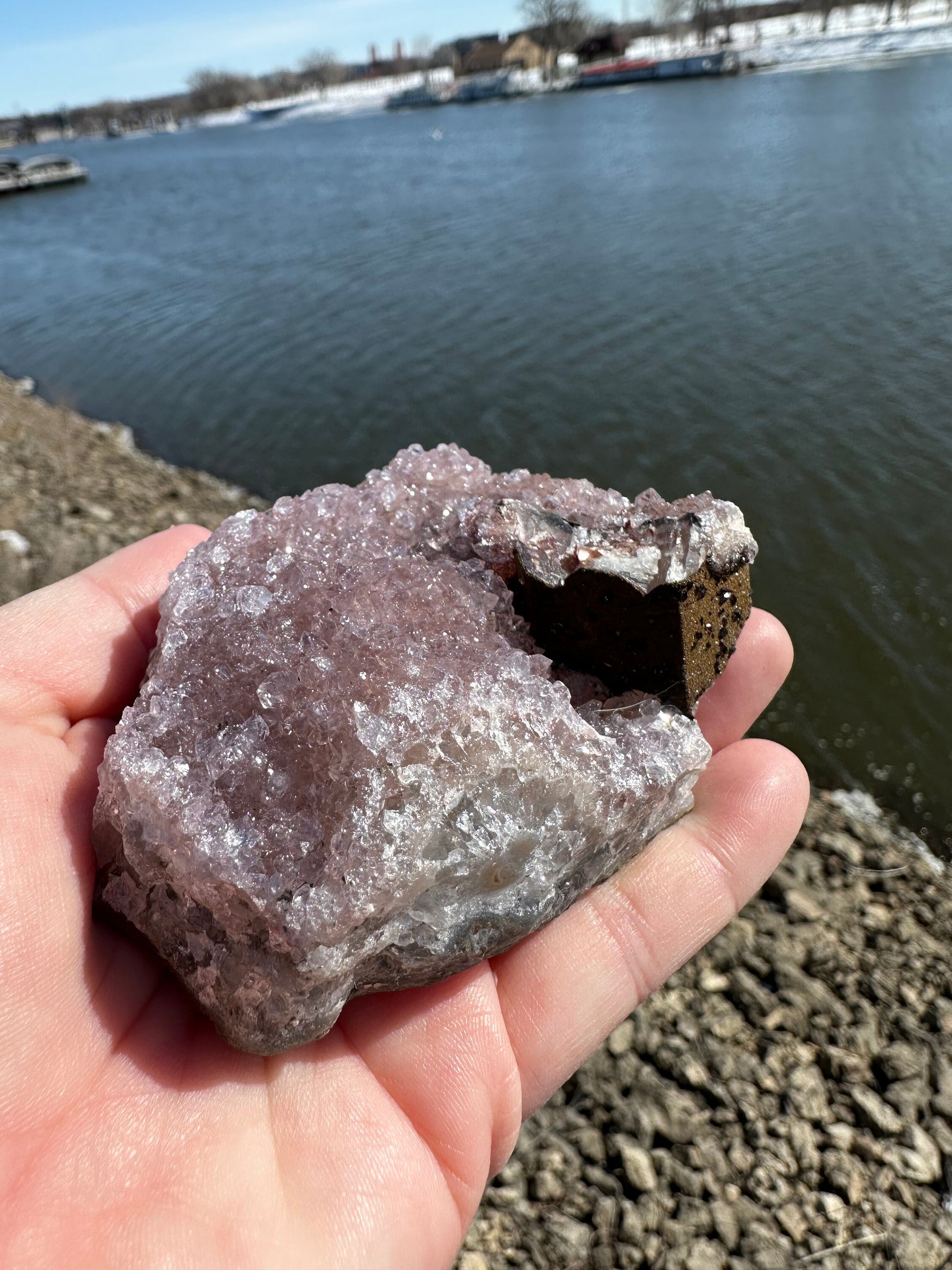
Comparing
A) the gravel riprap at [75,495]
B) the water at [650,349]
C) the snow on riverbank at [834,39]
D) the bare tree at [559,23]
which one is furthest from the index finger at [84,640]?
the bare tree at [559,23]

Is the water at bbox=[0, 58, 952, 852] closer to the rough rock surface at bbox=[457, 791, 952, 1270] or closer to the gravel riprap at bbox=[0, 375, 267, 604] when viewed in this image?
the gravel riprap at bbox=[0, 375, 267, 604]

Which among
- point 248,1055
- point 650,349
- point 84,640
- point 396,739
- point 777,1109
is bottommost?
point 777,1109

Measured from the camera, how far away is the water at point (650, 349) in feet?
21.5

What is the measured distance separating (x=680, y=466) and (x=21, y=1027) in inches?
290

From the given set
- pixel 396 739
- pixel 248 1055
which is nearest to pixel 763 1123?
pixel 248 1055

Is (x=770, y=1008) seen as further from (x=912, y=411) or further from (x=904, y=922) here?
(x=912, y=411)

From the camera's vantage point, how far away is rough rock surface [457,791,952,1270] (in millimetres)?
3119

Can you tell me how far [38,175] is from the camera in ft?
137

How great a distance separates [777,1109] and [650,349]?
8.77 m

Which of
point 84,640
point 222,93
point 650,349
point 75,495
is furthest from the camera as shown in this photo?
point 222,93

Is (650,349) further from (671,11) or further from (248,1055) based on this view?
(671,11)

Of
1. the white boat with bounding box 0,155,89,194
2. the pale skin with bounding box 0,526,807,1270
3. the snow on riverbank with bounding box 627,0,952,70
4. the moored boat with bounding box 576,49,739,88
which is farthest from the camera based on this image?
the moored boat with bounding box 576,49,739,88

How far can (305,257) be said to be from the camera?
17.2m

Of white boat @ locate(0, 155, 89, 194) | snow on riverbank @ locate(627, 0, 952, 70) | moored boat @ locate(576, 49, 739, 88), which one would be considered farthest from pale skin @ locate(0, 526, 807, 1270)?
moored boat @ locate(576, 49, 739, 88)
